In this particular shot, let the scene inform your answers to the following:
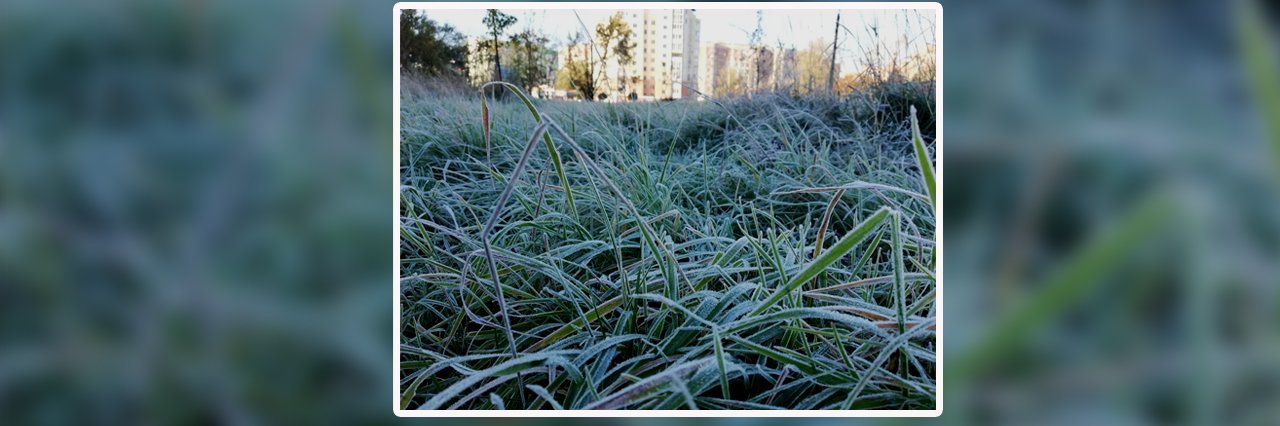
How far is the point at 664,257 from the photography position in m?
0.92

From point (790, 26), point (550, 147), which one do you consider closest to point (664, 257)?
point (550, 147)

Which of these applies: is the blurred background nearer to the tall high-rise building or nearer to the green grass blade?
the green grass blade

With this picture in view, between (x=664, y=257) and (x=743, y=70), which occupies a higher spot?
(x=743, y=70)

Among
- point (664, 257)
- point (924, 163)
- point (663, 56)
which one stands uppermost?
point (663, 56)

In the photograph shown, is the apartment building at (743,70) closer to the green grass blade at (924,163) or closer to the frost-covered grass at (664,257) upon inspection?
the frost-covered grass at (664,257)

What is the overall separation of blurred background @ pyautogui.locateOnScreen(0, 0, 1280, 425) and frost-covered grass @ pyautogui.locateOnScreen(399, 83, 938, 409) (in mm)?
44

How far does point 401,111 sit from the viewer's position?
37.1 inches

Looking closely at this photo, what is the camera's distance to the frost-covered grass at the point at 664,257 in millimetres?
912
